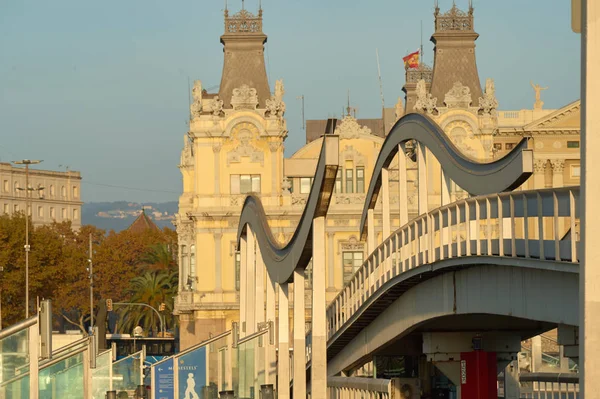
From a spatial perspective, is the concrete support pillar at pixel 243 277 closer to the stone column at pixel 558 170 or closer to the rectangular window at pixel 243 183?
the rectangular window at pixel 243 183

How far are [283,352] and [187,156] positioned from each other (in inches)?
2349

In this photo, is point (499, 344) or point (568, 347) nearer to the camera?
point (568, 347)

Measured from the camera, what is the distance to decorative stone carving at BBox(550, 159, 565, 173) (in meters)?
96.6

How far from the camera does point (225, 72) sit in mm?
87562

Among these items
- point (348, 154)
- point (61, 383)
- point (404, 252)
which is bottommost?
point (61, 383)

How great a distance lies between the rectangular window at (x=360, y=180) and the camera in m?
86.8

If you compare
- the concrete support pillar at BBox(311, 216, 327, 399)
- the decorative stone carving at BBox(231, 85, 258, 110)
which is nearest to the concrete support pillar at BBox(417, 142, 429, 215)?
the concrete support pillar at BBox(311, 216, 327, 399)

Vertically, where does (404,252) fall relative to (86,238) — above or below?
below

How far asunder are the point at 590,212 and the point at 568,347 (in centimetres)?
1076

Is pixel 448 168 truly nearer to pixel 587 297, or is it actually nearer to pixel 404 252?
pixel 404 252

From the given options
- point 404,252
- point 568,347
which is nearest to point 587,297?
point 568,347

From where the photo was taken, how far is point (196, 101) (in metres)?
84.2

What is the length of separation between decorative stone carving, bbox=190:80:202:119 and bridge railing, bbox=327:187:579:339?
47.7m

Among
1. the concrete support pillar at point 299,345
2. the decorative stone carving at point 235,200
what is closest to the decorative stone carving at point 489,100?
the decorative stone carving at point 235,200
